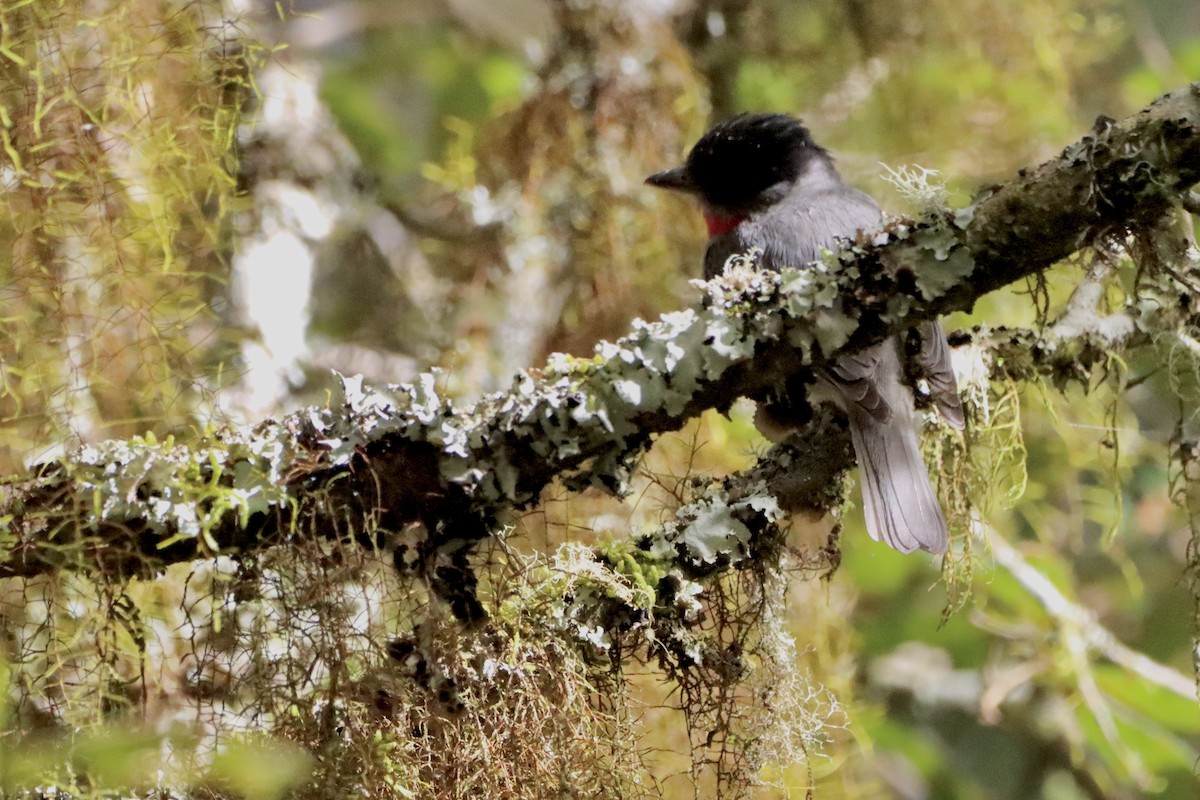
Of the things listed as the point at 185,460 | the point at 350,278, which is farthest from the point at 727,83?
the point at 185,460

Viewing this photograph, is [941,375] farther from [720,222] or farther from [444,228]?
[444,228]

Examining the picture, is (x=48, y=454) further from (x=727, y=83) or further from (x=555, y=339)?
(x=727, y=83)

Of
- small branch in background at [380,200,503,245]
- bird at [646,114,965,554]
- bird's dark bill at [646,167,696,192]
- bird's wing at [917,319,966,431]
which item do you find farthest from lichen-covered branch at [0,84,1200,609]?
small branch in background at [380,200,503,245]

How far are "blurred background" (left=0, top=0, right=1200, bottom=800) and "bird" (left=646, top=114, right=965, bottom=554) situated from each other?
0.18m

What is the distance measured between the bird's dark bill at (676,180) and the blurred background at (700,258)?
0.32 meters

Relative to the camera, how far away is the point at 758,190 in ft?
10.4

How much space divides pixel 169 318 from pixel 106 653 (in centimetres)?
78

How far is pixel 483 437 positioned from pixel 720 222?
1795mm

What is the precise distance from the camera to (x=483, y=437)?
1.56 meters

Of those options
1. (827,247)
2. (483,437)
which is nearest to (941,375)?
(827,247)

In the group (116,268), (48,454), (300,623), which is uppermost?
(116,268)

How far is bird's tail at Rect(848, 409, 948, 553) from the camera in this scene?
2.15m

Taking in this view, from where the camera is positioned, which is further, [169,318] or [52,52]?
[169,318]

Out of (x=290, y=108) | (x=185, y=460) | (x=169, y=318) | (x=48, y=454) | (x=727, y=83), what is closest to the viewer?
(x=185, y=460)
